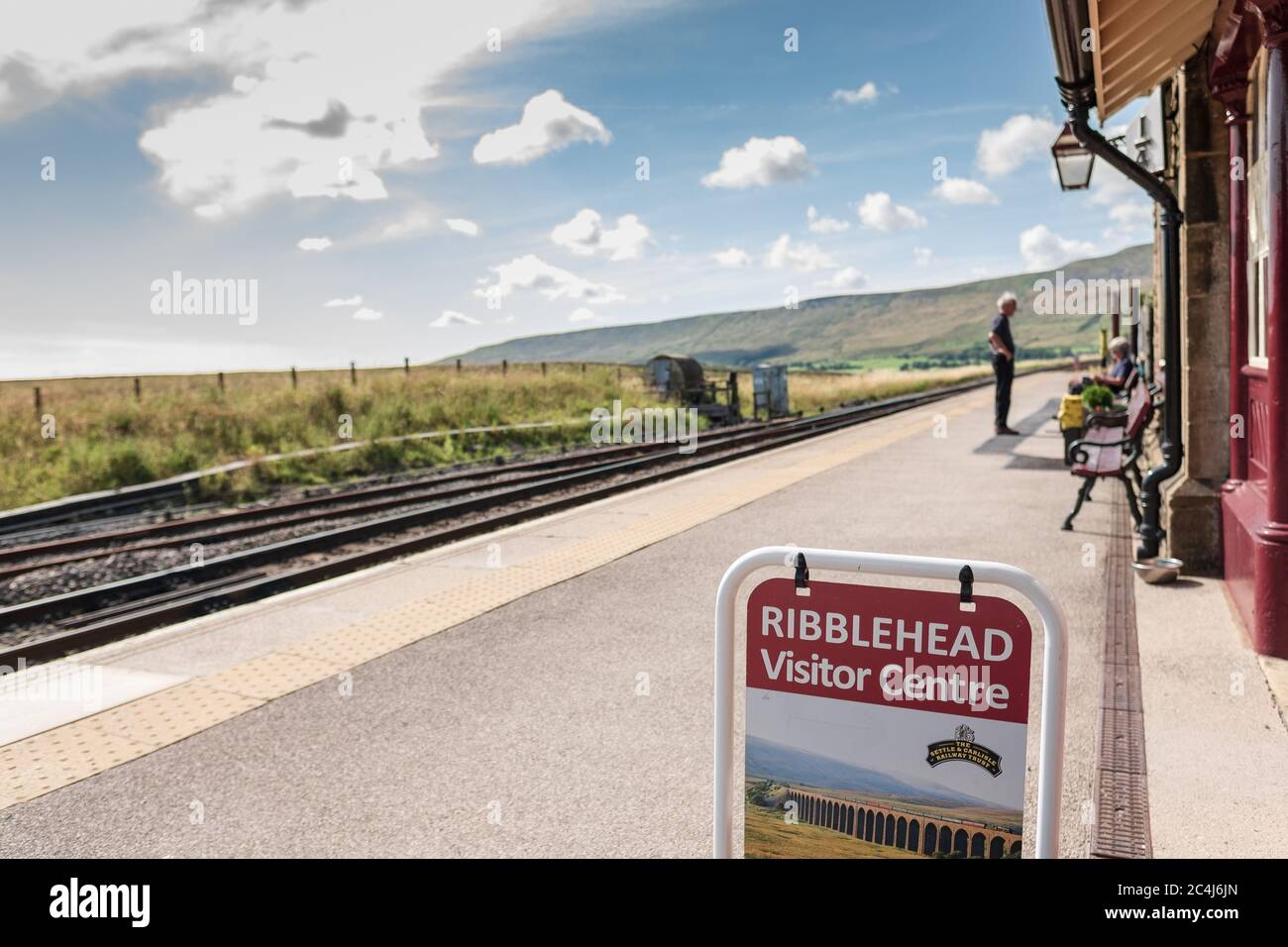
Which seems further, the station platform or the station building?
the station building

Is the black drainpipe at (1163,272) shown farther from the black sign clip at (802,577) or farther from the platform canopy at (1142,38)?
the black sign clip at (802,577)

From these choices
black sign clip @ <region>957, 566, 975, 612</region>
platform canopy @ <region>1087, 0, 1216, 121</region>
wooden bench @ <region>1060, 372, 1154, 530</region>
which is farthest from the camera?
wooden bench @ <region>1060, 372, 1154, 530</region>

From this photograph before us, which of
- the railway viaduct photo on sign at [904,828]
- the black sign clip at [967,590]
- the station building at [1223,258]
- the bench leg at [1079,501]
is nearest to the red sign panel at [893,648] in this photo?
the black sign clip at [967,590]

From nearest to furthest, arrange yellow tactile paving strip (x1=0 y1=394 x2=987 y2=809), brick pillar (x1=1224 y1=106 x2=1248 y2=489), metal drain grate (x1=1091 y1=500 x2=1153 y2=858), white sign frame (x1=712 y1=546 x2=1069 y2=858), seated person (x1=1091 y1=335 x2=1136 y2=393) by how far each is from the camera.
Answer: white sign frame (x1=712 y1=546 x2=1069 y2=858) → metal drain grate (x1=1091 y1=500 x2=1153 y2=858) → yellow tactile paving strip (x1=0 y1=394 x2=987 y2=809) → brick pillar (x1=1224 y1=106 x2=1248 y2=489) → seated person (x1=1091 y1=335 x2=1136 y2=393)

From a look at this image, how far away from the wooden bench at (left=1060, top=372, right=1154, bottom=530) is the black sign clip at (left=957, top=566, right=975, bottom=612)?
247 inches

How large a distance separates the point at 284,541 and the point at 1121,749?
9136 mm

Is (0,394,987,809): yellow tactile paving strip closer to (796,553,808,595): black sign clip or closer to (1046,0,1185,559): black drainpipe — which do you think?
(796,553,808,595): black sign clip

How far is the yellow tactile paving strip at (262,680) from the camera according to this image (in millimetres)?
4359

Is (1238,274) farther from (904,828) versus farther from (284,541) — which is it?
(284,541)

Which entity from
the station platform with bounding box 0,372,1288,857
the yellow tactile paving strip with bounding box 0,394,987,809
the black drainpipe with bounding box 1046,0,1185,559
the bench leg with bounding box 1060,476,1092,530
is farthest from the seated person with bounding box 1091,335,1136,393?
the yellow tactile paving strip with bounding box 0,394,987,809

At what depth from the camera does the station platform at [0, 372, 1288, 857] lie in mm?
3629

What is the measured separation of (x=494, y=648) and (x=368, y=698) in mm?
973
